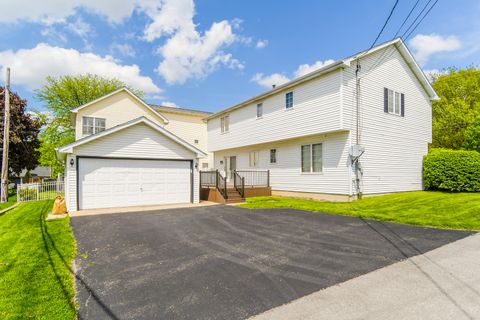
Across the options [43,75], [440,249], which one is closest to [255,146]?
A: [440,249]

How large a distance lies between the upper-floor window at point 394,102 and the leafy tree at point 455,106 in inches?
544

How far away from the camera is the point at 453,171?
1416 cm

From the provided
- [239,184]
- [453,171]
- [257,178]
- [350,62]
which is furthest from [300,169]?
[453,171]

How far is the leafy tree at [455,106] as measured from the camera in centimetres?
2509

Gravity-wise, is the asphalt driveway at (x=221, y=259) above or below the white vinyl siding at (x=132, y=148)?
below

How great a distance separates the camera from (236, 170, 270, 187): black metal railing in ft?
59.4

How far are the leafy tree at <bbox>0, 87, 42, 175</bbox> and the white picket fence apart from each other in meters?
10.1

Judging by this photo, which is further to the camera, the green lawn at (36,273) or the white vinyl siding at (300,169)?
the white vinyl siding at (300,169)

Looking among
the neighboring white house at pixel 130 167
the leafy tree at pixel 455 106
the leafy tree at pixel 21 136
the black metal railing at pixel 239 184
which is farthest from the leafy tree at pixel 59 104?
the leafy tree at pixel 455 106

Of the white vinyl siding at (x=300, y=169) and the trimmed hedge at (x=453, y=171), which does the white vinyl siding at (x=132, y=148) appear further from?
the trimmed hedge at (x=453, y=171)

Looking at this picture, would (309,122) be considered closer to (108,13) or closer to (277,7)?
(277,7)

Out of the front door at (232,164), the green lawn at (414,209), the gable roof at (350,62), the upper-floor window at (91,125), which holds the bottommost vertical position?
the green lawn at (414,209)

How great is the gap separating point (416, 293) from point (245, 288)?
8.15ft

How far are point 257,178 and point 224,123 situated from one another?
6.52 meters
